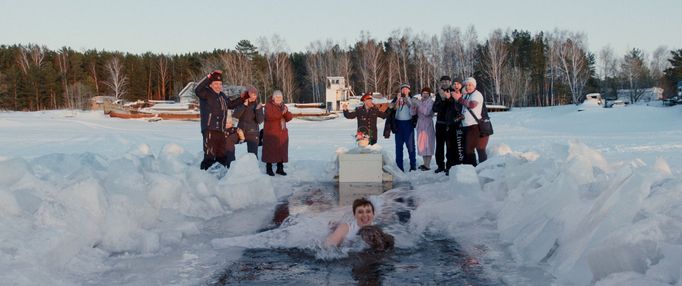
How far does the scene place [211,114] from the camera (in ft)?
30.3

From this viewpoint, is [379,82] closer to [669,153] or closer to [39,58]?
[39,58]

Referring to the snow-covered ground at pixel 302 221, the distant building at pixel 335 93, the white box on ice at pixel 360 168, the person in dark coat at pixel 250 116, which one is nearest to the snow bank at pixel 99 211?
the snow-covered ground at pixel 302 221

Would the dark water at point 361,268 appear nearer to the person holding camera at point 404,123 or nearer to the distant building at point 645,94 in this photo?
the person holding camera at point 404,123

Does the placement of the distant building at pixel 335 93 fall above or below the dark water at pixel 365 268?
above

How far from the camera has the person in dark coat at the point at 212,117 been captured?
926 cm

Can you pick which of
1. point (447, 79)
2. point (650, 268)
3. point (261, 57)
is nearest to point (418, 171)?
point (447, 79)

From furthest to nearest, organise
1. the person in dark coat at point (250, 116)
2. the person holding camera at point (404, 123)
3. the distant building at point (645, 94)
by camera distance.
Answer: the distant building at point (645, 94)
the person holding camera at point (404, 123)
the person in dark coat at point (250, 116)

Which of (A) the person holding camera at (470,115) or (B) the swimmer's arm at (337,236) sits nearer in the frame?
(B) the swimmer's arm at (337,236)

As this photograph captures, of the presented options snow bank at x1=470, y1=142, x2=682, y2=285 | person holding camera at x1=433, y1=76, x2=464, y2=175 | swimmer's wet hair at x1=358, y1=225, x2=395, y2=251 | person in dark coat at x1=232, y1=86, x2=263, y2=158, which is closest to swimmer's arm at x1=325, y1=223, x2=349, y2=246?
swimmer's wet hair at x1=358, y1=225, x2=395, y2=251

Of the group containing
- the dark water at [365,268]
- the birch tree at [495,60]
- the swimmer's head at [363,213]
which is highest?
the birch tree at [495,60]

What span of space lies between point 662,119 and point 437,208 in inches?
1190

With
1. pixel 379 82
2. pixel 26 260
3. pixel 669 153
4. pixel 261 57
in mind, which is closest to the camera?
pixel 26 260

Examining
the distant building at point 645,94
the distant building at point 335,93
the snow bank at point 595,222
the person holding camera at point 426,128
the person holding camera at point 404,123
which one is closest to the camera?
the snow bank at point 595,222

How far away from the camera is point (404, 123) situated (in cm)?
1092
